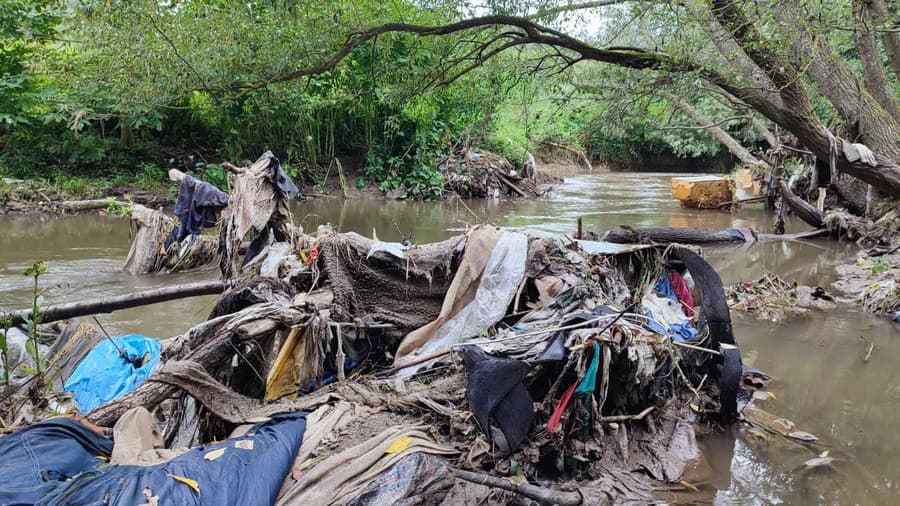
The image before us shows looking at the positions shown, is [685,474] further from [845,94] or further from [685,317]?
[845,94]

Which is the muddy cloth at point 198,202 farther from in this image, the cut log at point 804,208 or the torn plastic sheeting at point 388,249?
the cut log at point 804,208

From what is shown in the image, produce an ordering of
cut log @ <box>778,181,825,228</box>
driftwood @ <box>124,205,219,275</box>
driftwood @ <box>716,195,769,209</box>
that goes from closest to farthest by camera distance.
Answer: driftwood @ <box>124,205,219,275</box> → cut log @ <box>778,181,825,228</box> → driftwood @ <box>716,195,769,209</box>

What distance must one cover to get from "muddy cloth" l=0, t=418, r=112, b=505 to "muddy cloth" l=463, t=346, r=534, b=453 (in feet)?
5.97

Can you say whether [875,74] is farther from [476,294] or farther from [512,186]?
[512,186]

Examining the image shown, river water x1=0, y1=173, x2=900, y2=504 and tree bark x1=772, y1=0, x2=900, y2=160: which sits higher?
tree bark x1=772, y1=0, x2=900, y2=160

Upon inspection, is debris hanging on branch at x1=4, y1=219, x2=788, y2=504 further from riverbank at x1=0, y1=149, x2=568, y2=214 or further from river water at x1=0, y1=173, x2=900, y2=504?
riverbank at x1=0, y1=149, x2=568, y2=214

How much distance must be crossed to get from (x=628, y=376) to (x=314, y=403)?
5.96 feet

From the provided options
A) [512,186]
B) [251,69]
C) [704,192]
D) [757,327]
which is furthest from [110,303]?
[512,186]

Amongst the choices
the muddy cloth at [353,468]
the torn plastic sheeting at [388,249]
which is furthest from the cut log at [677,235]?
the muddy cloth at [353,468]

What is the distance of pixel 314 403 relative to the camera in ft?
11.2

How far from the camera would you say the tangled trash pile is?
2.70m

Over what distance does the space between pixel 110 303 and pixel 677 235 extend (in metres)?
7.99

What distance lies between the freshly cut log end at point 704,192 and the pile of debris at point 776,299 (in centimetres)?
808

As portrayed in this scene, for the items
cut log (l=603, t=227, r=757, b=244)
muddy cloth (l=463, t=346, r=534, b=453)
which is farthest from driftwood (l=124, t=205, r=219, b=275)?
muddy cloth (l=463, t=346, r=534, b=453)
